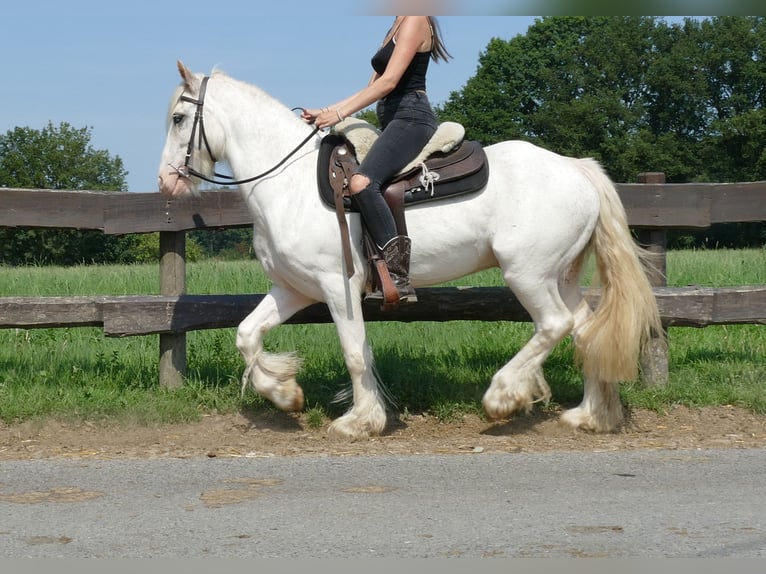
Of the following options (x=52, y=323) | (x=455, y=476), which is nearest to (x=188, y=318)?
(x=52, y=323)

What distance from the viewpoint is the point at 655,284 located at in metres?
8.00

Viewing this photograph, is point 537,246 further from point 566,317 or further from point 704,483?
point 704,483

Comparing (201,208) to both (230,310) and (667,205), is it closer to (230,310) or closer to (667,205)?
(230,310)

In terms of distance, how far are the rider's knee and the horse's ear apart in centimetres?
145

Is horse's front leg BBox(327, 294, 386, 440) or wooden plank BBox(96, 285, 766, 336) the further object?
wooden plank BBox(96, 285, 766, 336)

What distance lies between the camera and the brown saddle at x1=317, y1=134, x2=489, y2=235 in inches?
250

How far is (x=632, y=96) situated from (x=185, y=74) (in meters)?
59.6

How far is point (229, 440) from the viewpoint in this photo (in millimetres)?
6676

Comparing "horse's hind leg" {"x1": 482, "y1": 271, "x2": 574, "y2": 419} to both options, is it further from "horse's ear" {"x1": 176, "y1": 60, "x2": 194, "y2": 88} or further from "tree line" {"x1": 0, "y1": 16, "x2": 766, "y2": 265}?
"tree line" {"x1": 0, "y1": 16, "x2": 766, "y2": 265}

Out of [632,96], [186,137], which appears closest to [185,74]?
[186,137]

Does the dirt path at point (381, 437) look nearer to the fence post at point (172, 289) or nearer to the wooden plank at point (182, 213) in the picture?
the fence post at point (172, 289)

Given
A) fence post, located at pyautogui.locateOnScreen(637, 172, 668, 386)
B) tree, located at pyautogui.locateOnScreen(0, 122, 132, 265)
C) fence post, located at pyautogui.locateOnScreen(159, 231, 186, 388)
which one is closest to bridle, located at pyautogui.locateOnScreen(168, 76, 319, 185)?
fence post, located at pyautogui.locateOnScreen(159, 231, 186, 388)

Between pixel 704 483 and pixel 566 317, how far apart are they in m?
1.83

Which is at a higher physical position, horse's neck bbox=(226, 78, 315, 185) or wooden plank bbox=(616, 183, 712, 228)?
horse's neck bbox=(226, 78, 315, 185)
